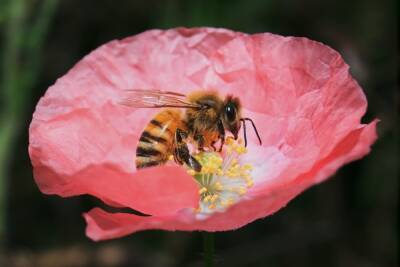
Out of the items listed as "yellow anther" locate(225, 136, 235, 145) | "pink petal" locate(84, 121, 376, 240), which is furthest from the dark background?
"pink petal" locate(84, 121, 376, 240)

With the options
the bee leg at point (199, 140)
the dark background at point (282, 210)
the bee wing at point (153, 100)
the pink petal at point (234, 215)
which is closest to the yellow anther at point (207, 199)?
the bee leg at point (199, 140)

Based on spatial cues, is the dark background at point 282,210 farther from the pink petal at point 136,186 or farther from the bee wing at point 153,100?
the pink petal at point 136,186

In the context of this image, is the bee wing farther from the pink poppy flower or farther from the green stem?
the green stem

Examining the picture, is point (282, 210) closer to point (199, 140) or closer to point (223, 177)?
point (223, 177)

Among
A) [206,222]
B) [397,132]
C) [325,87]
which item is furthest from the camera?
[397,132]

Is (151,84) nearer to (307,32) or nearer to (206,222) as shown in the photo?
(206,222)

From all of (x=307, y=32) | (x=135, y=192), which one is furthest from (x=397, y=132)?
(x=135, y=192)

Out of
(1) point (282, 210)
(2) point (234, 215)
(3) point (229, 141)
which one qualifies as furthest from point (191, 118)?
(1) point (282, 210)
